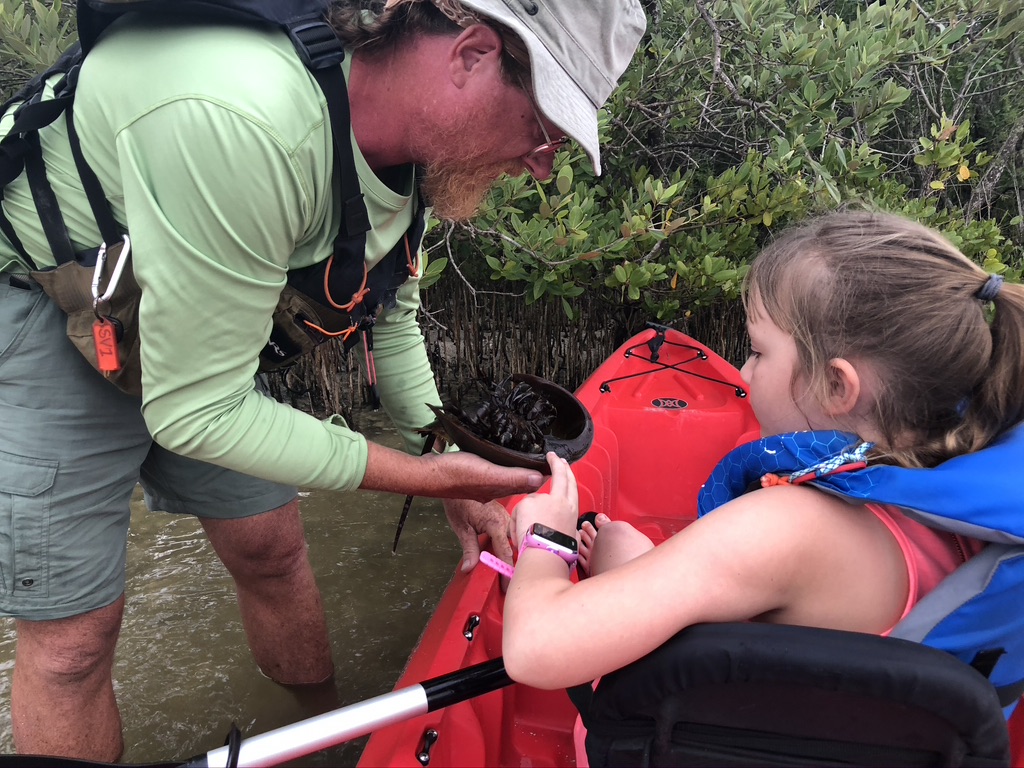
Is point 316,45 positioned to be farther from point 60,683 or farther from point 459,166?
point 60,683

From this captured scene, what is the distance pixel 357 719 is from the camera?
1282mm

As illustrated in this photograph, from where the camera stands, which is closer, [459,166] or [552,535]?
[552,535]

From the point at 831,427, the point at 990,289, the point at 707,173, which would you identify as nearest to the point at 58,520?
the point at 831,427

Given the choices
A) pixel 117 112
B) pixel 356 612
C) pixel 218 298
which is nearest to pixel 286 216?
pixel 218 298

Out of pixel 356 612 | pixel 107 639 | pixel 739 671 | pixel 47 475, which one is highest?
pixel 739 671

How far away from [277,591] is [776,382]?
1.72 m

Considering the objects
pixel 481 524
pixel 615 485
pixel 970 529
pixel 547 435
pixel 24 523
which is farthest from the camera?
pixel 615 485

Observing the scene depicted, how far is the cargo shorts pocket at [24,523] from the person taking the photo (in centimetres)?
150

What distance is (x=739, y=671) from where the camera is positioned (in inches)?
38.0

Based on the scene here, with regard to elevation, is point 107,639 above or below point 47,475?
below

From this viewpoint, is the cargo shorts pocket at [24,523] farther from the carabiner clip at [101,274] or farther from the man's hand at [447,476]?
the man's hand at [447,476]

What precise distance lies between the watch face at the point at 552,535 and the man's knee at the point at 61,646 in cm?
112

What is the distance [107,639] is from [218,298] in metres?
1.01

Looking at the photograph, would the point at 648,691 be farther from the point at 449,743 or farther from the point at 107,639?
the point at 107,639
